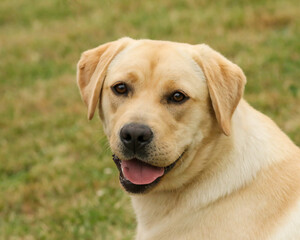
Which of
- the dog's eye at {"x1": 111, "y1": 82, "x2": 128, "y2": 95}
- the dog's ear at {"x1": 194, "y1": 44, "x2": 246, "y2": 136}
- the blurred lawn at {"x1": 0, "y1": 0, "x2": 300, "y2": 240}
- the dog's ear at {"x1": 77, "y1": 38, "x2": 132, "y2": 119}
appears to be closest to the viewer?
the dog's ear at {"x1": 194, "y1": 44, "x2": 246, "y2": 136}

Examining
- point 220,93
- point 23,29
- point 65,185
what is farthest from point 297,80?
point 23,29

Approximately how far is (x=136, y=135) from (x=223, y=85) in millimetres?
716

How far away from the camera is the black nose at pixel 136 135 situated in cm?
340

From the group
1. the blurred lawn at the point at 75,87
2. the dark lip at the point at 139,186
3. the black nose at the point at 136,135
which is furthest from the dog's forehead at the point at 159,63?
the blurred lawn at the point at 75,87

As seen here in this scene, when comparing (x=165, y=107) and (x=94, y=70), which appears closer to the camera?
(x=165, y=107)

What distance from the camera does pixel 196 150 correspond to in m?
3.66

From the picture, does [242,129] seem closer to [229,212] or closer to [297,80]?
[229,212]

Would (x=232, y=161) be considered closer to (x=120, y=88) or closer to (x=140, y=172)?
(x=140, y=172)

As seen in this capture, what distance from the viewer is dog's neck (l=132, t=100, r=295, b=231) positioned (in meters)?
3.55

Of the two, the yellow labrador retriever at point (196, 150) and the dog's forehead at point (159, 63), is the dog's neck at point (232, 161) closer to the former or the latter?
the yellow labrador retriever at point (196, 150)

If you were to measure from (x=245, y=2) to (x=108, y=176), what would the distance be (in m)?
5.11

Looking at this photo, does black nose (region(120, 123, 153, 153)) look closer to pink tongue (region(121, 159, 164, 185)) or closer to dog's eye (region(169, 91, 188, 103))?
pink tongue (region(121, 159, 164, 185))

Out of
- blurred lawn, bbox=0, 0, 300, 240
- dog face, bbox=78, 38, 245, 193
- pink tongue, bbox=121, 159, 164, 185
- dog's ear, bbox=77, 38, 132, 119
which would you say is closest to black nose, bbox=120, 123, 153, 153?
dog face, bbox=78, 38, 245, 193

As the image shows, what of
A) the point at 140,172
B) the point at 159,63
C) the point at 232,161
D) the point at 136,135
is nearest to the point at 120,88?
the point at 159,63
